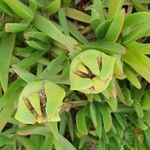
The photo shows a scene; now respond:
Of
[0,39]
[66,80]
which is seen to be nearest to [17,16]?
[0,39]

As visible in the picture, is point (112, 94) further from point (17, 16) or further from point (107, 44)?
point (17, 16)

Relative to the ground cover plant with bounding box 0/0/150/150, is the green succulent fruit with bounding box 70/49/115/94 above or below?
above

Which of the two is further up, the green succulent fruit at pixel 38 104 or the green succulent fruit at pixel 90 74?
the green succulent fruit at pixel 90 74

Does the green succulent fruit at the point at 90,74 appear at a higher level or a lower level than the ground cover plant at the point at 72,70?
higher

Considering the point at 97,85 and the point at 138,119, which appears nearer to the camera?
the point at 97,85

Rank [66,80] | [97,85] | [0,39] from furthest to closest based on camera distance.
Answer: [0,39] < [66,80] < [97,85]
